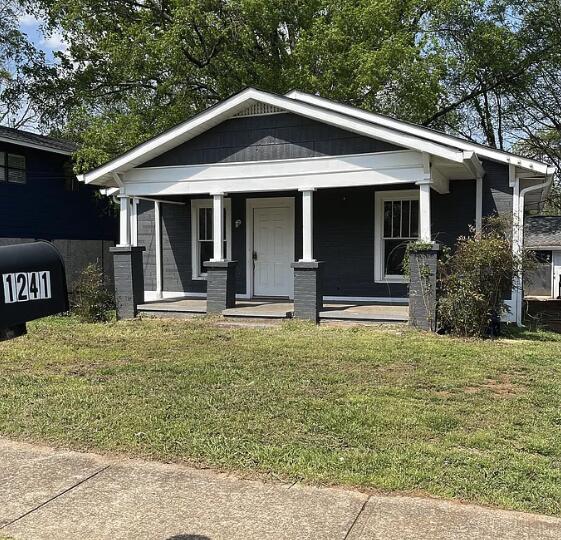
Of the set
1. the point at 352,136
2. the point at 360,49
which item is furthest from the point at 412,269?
the point at 360,49

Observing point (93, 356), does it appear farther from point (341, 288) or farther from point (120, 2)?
point (120, 2)

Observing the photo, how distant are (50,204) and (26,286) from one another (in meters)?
19.7

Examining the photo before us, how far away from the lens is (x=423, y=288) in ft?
31.2

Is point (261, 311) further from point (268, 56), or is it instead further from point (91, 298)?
point (268, 56)

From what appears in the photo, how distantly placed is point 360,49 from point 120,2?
29.5 feet

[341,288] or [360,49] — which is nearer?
[341,288]

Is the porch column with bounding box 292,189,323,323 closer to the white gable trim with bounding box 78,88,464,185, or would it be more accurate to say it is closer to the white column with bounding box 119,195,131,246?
the white gable trim with bounding box 78,88,464,185

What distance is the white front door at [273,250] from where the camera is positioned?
13.4m

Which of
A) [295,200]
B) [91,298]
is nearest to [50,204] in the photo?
[91,298]

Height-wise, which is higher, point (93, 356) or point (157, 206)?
point (157, 206)

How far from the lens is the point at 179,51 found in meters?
18.8

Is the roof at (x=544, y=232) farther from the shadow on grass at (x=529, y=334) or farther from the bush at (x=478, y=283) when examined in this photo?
the bush at (x=478, y=283)

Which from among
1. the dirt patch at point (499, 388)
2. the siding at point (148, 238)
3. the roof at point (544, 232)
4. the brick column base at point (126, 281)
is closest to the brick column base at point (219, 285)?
the brick column base at point (126, 281)

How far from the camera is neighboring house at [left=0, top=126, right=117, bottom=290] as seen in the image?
1842cm
